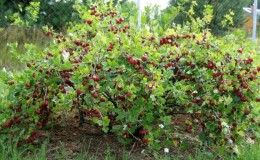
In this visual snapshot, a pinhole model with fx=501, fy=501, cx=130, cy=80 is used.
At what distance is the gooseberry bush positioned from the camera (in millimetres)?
2840

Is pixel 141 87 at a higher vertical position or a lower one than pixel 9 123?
higher

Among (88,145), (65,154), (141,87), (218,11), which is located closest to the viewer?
(141,87)

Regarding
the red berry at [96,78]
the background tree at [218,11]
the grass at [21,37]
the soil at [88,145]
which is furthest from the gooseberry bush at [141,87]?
the background tree at [218,11]

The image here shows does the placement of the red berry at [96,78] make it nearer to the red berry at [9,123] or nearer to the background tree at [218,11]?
the red berry at [9,123]

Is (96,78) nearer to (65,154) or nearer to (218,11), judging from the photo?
(65,154)

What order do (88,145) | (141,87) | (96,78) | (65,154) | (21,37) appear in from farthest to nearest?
(21,37) < (88,145) < (65,154) < (141,87) < (96,78)

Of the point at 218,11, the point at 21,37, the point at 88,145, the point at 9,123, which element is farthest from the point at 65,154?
the point at 218,11

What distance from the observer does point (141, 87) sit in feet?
9.59

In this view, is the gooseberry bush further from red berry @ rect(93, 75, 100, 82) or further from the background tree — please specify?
the background tree

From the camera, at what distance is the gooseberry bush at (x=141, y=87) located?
2.84 m

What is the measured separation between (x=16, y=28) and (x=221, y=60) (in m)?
6.44

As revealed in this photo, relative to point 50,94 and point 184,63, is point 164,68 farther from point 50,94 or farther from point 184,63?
point 50,94

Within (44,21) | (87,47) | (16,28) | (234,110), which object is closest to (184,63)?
(234,110)

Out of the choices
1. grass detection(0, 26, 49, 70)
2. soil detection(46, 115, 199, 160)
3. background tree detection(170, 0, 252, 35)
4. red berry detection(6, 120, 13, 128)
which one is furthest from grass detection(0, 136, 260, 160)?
background tree detection(170, 0, 252, 35)
